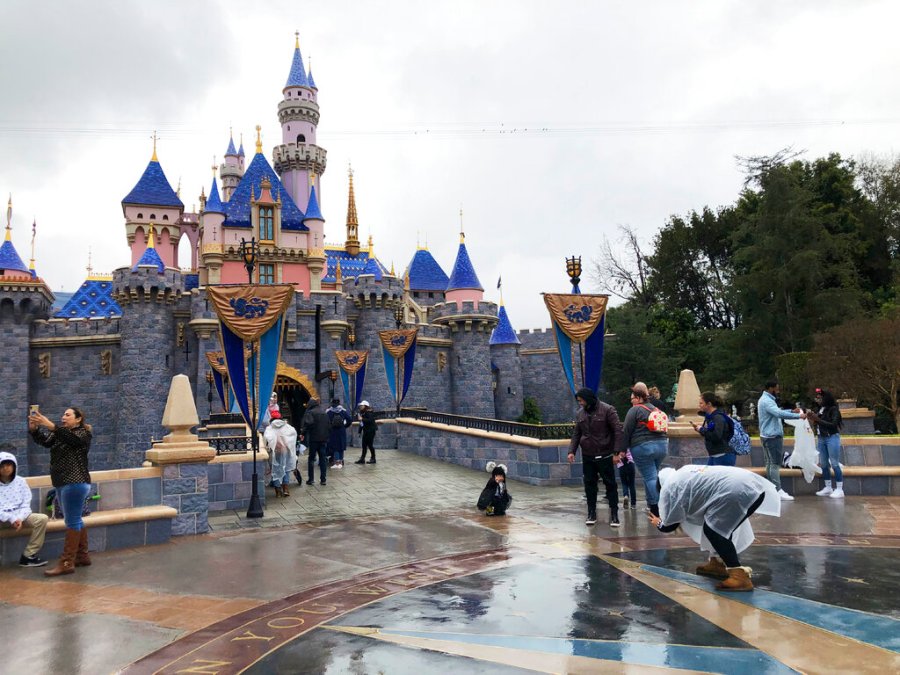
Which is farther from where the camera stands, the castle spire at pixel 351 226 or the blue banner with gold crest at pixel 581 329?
the castle spire at pixel 351 226

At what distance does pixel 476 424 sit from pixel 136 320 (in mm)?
17947

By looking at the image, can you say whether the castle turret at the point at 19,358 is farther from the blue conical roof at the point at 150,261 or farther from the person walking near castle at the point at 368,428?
the person walking near castle at the point at 368,428

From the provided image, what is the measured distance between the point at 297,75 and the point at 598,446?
40764mm

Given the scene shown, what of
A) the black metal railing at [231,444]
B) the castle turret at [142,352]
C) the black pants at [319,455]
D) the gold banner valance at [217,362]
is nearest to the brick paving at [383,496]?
the black pants at [319,455]

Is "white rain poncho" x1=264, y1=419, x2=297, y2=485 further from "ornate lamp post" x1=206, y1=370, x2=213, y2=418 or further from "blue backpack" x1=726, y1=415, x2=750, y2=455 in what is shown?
"ornate lamp post" x1=206, y1=370, x2=213, y2=418

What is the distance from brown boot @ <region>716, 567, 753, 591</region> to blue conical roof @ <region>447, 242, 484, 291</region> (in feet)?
90.9

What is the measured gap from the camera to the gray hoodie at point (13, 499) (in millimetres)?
6082

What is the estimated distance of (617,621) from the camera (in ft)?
14.4

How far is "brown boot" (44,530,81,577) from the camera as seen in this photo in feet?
19.8

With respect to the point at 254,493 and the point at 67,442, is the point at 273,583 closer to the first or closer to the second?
the point at 67,442

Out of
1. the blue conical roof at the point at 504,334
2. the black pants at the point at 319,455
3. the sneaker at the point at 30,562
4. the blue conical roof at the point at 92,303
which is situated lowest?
the sneaker at the point at 30,562

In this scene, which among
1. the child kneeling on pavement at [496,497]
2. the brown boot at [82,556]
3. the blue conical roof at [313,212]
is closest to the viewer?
the brown boot at [82,556]

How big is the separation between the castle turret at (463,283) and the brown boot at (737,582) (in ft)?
89.9

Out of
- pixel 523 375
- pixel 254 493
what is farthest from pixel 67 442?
pixel 523 375
